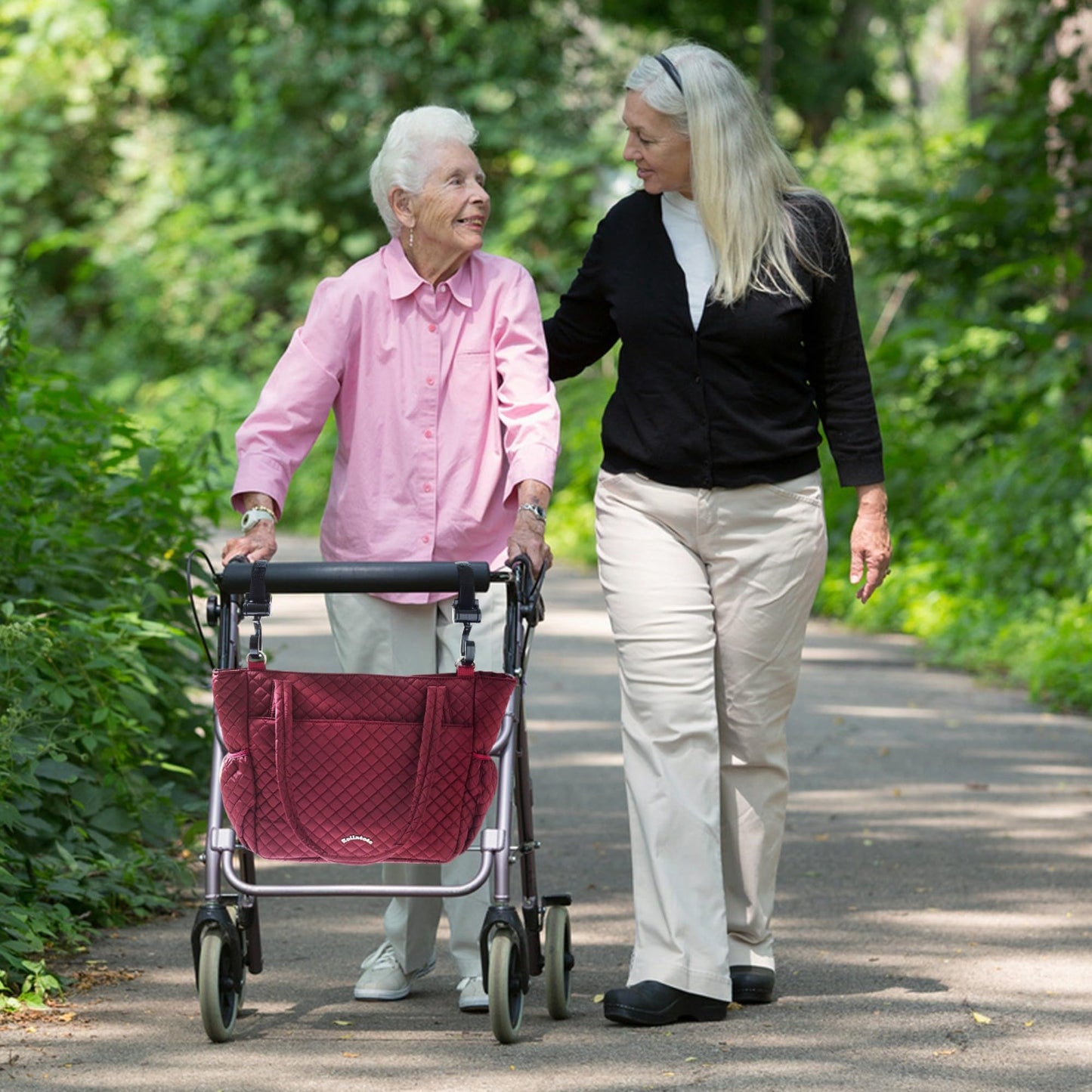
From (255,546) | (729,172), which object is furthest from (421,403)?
(729,172)

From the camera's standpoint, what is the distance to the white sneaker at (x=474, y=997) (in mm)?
4535

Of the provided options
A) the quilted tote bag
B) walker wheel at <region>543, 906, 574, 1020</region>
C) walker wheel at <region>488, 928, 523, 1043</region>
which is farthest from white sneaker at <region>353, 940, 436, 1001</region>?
the quilted tote bag

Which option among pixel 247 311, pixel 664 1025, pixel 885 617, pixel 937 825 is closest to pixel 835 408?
pixel 664 1025

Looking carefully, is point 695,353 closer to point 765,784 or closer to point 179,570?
point 765,784

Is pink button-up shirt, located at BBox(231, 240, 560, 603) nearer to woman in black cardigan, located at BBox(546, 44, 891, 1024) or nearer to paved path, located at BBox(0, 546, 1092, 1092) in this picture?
woman in black cardigan, located at BBox(546, 44, 891, 1024)

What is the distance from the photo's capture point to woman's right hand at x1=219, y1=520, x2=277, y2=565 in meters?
4.23

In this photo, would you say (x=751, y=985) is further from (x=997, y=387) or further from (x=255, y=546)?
(x=997, y=387)

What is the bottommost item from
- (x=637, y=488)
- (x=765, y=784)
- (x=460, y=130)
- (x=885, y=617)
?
(x=885, y=617)

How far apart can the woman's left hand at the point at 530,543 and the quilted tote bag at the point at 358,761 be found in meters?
0.30

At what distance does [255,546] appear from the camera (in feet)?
14.0

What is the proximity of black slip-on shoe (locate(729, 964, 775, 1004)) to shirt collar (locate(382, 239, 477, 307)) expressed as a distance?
165 centimetres

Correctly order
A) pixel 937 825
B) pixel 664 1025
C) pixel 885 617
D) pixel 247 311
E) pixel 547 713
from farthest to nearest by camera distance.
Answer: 1. pixel 247 311
2. pixel 885 617
3. pixel 547 713
4. pixel 937 825
5. pixel 664 1025

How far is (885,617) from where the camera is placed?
12.7 meters

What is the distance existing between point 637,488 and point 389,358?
63cm
